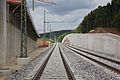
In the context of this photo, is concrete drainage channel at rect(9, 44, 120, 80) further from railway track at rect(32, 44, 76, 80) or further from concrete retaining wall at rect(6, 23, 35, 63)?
concrete retaining wall at rect(6, 23, 35, 63)

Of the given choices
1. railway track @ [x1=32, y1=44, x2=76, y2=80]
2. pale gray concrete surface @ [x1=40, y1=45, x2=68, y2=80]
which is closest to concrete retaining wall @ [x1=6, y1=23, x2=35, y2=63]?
railway track @ [x1=32, y1=44, x2=76, y2=80]

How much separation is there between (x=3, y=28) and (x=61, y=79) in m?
8.65

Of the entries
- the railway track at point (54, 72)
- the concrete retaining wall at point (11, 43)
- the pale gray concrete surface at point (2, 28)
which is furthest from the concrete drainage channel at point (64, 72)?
the concrete retaining wall at point (11, 43)

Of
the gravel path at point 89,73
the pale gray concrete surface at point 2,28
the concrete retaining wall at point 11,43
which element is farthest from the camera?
the concrete retaining wall at point 11,43

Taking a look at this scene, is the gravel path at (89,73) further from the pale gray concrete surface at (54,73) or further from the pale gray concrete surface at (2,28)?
the pale gray concrete surface at (2,28)

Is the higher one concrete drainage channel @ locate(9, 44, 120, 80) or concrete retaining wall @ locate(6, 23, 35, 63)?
concrete retaining wall @ locate(6, 23, 35, 63)

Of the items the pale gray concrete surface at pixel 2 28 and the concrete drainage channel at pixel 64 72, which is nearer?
the concrete drainage channel at pixel 64 72

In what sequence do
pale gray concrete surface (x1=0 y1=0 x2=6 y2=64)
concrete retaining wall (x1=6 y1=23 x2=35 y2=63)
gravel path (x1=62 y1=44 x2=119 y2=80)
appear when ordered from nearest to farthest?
1. gravel path (x1=62 y1=44 x2=119 y2=80)
2. pale gray concrete surface (x1=0 y1=0 x2=6 y2=64)
3. concrete retaining wall (x1=6 y1=23 x2=35 y2=63)

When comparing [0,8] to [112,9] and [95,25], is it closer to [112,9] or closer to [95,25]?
[112,9]

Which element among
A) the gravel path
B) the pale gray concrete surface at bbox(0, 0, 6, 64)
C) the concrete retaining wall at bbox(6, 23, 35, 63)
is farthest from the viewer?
the concrete retaining wall at bbox(6, 23, 35, 63)

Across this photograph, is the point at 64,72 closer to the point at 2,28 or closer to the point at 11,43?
the point at 2,28

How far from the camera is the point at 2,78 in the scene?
62.5 feet

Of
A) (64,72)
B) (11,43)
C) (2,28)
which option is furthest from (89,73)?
(11,43)

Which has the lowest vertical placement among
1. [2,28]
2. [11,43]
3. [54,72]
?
[54,72]
